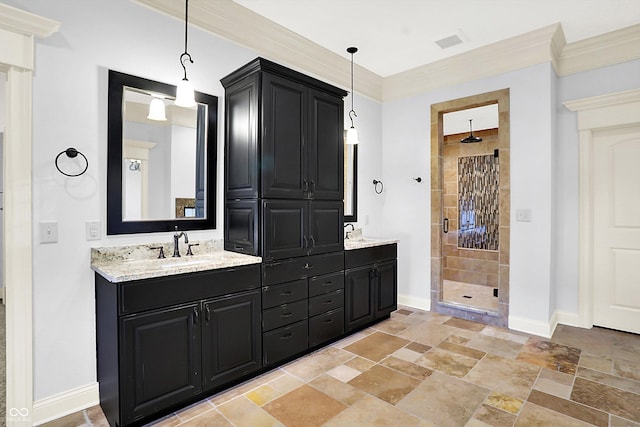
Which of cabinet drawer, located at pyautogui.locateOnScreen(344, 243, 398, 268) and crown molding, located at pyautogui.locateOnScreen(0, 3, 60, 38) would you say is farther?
cabinet drawer, located at pyautogui.locateOnScreen(344, 243, 398, 268)

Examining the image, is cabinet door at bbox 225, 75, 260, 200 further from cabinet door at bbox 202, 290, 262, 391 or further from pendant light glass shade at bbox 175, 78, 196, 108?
cabinet door at bbox 202, 290, 262, 391

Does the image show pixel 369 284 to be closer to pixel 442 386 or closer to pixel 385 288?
pixel 385 288

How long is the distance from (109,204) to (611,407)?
3542mm

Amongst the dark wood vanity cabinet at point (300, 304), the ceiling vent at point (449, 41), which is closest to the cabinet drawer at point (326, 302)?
the dark wood vanity cabinet at point (300, 304)

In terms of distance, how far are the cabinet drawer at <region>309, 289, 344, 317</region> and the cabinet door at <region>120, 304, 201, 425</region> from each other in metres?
1.06

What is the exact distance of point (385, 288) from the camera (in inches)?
152

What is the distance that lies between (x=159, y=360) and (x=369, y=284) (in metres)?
2.17

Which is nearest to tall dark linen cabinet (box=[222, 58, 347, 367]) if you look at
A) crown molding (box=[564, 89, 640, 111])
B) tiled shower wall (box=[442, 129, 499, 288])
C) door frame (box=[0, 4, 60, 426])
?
door frame (box=[0, 4, 60, 426])

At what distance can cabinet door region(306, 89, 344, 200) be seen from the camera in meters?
3.00

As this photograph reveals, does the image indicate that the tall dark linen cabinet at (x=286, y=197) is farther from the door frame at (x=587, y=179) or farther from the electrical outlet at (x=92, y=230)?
the door frame at (x=587, y=179)

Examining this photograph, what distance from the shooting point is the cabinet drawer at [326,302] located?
2987 mm

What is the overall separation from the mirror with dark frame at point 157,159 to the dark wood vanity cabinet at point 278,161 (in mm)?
202

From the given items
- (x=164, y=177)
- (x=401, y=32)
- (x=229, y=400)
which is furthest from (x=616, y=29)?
(x=229, y=400)

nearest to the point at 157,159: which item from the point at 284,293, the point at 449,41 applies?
the point at 284,293
